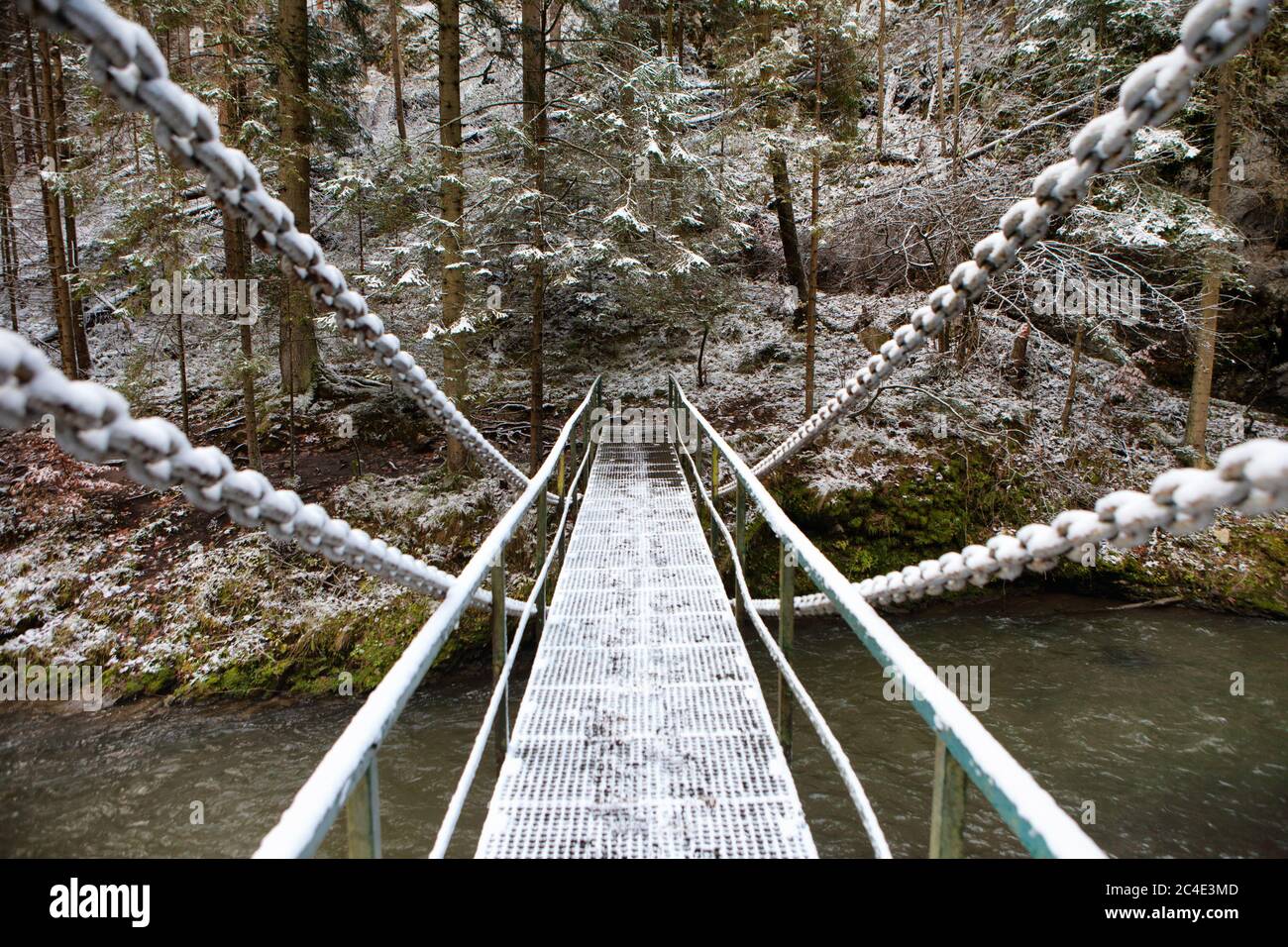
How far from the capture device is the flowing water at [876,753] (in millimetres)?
5359

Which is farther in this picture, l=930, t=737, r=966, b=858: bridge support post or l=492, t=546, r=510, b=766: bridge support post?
l=492, t=546, r=510, b=766: bridge support post

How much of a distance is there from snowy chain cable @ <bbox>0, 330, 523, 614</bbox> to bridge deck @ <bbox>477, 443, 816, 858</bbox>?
4.45ft

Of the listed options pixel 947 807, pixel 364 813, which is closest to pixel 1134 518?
pixel 947 807

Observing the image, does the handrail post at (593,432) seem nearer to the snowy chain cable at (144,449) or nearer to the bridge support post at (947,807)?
the snowy chain cable at (144,449)

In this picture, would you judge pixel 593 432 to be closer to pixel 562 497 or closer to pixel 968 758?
pixel 562 497

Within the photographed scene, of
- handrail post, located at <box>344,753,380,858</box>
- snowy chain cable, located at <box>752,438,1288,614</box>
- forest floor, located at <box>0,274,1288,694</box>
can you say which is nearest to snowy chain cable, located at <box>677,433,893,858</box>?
snowy chain cable, located at <box>752,438,1288,614</box>

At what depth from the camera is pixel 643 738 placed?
9.93 feet

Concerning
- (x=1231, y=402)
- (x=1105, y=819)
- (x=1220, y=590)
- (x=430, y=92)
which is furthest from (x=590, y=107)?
(x=430, y=92)

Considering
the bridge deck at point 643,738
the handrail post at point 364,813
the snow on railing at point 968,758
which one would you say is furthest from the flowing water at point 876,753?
the handrail post at point 364,813

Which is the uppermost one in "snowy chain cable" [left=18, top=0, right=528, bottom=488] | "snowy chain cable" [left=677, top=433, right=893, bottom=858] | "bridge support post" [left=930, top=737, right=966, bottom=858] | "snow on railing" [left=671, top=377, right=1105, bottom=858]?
"snowy chain cable" [left=18, top=0, right=528, bottom=488]

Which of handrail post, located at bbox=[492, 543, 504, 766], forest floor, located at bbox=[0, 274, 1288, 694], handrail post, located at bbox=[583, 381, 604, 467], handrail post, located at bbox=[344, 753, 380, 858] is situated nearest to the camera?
handrail post, located at bbox=[344, 753, 380, 858]

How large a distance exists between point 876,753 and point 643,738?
4.17m

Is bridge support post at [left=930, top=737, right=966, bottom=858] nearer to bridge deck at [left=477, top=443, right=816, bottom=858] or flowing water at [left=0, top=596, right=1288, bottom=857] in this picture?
bridge deck at [left=477, top=443, right=816, bottom=858]

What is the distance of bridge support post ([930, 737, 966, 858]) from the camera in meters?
1.49
